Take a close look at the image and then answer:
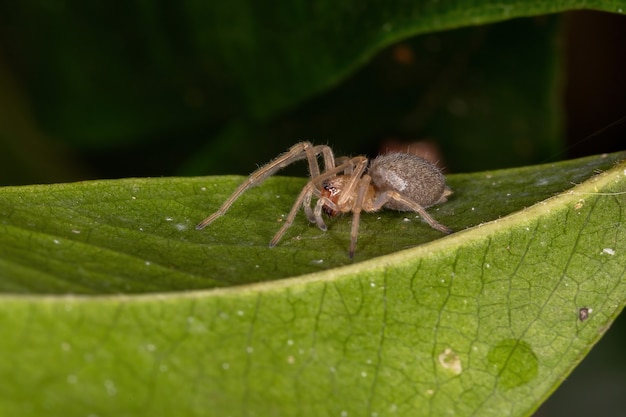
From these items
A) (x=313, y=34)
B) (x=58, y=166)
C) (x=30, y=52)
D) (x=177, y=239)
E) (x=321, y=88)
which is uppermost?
(x=30, y=52)

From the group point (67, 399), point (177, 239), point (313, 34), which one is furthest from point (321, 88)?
point (67, 399)

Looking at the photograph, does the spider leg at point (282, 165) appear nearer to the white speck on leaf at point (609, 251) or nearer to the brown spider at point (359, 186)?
the brown spider at point (359, 186)

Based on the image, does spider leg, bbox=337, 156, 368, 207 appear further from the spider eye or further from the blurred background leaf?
the blurred background leaf

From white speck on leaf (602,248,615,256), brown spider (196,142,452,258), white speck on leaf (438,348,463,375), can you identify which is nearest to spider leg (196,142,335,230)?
brown spider (196,142,452,258)

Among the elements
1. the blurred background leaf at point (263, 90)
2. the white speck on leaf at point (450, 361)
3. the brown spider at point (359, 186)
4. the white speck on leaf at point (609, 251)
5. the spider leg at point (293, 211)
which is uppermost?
the blurred background leaf at point (263, 90)

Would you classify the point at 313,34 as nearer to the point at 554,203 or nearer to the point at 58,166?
the point at 554,203

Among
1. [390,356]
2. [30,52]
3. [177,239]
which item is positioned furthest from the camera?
[30,52]

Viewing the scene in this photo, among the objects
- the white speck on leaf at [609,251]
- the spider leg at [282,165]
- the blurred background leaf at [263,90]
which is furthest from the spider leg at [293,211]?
the white speck on leaf at [609,251]
